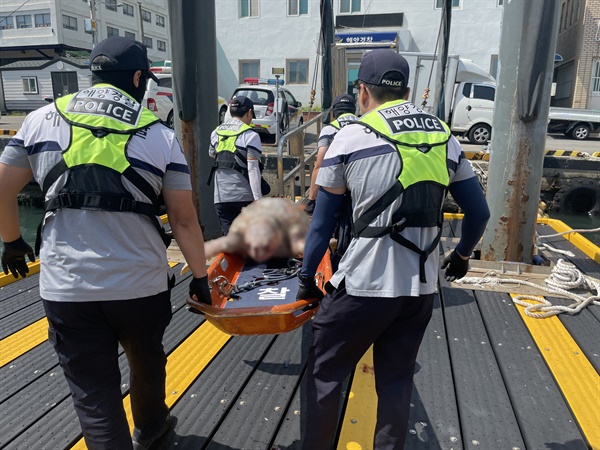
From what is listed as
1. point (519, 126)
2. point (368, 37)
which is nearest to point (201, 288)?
point (519, 126)

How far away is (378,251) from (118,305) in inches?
44.5

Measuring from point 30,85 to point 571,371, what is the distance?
133ft

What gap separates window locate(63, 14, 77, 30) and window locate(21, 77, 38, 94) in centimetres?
629

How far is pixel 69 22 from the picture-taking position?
39.2 meters

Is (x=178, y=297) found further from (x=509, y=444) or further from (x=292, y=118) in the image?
(x=292, y=118)

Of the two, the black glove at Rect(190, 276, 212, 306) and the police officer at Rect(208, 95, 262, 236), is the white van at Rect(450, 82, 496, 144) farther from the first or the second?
the black glove at Rect(190, 276, 212, 306)

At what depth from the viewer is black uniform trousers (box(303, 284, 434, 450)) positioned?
2094 millimetres

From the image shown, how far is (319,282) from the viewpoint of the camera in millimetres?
3234

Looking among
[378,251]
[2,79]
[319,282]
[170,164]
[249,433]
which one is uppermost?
[2,79]

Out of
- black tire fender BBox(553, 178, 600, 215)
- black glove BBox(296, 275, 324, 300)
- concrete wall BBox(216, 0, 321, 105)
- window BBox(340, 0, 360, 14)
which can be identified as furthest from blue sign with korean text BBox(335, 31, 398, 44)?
black glove BBox(296, 275, 324, 300)

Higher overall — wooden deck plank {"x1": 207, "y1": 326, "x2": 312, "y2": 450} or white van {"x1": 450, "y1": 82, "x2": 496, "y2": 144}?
white van {"x1": 450, "y1": 82, "x2": 496, "y2": 144}

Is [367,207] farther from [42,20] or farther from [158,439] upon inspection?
[42,20]

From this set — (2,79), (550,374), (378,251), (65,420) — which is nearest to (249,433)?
(65,420)

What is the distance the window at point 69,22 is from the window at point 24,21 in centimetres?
282
